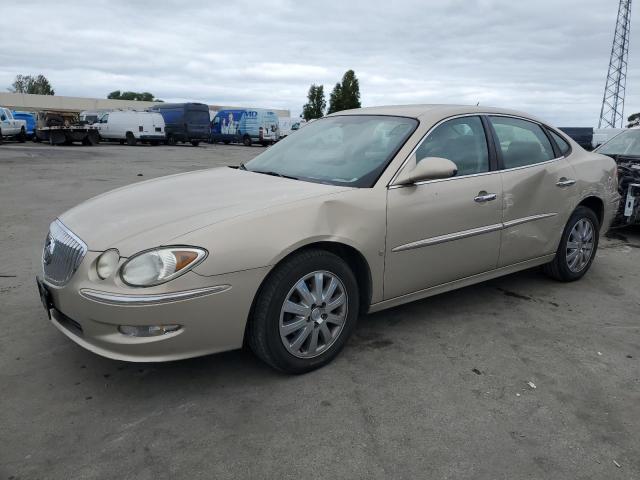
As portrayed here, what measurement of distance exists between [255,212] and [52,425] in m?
1.41

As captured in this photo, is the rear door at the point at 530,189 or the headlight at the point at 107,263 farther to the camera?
the rear door at the point at 530,189

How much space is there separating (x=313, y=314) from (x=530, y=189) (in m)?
2.17

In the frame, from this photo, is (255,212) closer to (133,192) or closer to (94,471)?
(133,192)

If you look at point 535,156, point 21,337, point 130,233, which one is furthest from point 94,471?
point 535,156

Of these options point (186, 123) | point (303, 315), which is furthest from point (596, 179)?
point (186, 123)

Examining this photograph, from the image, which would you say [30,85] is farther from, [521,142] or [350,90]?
[521,142]

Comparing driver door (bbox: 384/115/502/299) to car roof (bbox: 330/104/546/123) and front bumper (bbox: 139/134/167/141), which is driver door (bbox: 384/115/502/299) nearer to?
car roof (bbox: 330/104/546/123)

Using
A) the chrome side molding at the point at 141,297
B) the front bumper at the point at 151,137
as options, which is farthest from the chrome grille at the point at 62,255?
the front bumper at the point at 151,137

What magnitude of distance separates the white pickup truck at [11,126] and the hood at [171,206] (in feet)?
90.4

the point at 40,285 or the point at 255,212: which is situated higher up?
the point at 255,212

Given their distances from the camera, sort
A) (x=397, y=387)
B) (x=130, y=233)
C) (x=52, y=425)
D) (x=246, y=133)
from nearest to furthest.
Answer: (x=52, y=425), (x=130, y=233), (x=397, y=387), (x=246, y=133)

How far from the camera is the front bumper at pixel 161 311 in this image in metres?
2.49

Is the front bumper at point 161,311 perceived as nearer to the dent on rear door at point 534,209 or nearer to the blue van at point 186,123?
the dent on rear door at point 534,209

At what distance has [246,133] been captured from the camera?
34188mm
